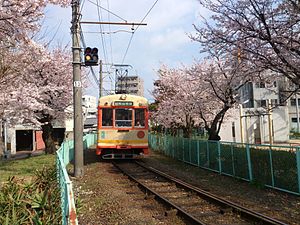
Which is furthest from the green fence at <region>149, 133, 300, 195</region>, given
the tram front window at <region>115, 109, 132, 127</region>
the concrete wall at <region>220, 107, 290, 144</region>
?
the concrete wall at <region>220, 107, 290, 144</region>

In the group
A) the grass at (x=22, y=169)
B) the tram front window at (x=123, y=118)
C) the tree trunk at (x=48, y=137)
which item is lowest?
the grass at (x=22, y=169)

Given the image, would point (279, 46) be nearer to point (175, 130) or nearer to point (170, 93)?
point (170, 93)

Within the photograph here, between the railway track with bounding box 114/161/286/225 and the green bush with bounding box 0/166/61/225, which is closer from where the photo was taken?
the green bush with bounding box 0/166/61/225

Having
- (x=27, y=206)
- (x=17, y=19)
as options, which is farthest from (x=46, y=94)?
(x=27, y=206)

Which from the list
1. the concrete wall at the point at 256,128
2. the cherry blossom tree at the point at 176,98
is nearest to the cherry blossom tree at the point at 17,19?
the cherry blossom tree at the point at 176,98

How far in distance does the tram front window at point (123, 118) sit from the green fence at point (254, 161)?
3.04 meters

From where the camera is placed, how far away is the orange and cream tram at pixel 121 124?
614 inches

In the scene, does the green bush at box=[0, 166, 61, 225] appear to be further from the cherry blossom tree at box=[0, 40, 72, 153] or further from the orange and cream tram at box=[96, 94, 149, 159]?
the cherry blossom tree at box=[0, 40, 72, 153]

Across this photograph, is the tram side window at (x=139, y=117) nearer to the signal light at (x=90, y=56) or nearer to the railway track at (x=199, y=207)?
the signal light at (x=90, y=56)

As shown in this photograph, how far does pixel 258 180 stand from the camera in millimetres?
9828

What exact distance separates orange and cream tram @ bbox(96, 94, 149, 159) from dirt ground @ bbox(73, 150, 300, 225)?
3.24 metres

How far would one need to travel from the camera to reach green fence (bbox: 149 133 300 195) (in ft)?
28.0

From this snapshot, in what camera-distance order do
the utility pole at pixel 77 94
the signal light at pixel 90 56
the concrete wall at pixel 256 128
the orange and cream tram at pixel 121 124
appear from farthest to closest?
the concrete wall at pixel 256 128 < the orange and cream tram at pixel 121 124 < the utility pole at pixel 77 94 < the signal light at pixel 90 56

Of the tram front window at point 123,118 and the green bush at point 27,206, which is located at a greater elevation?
the tram front window at point 123,118
